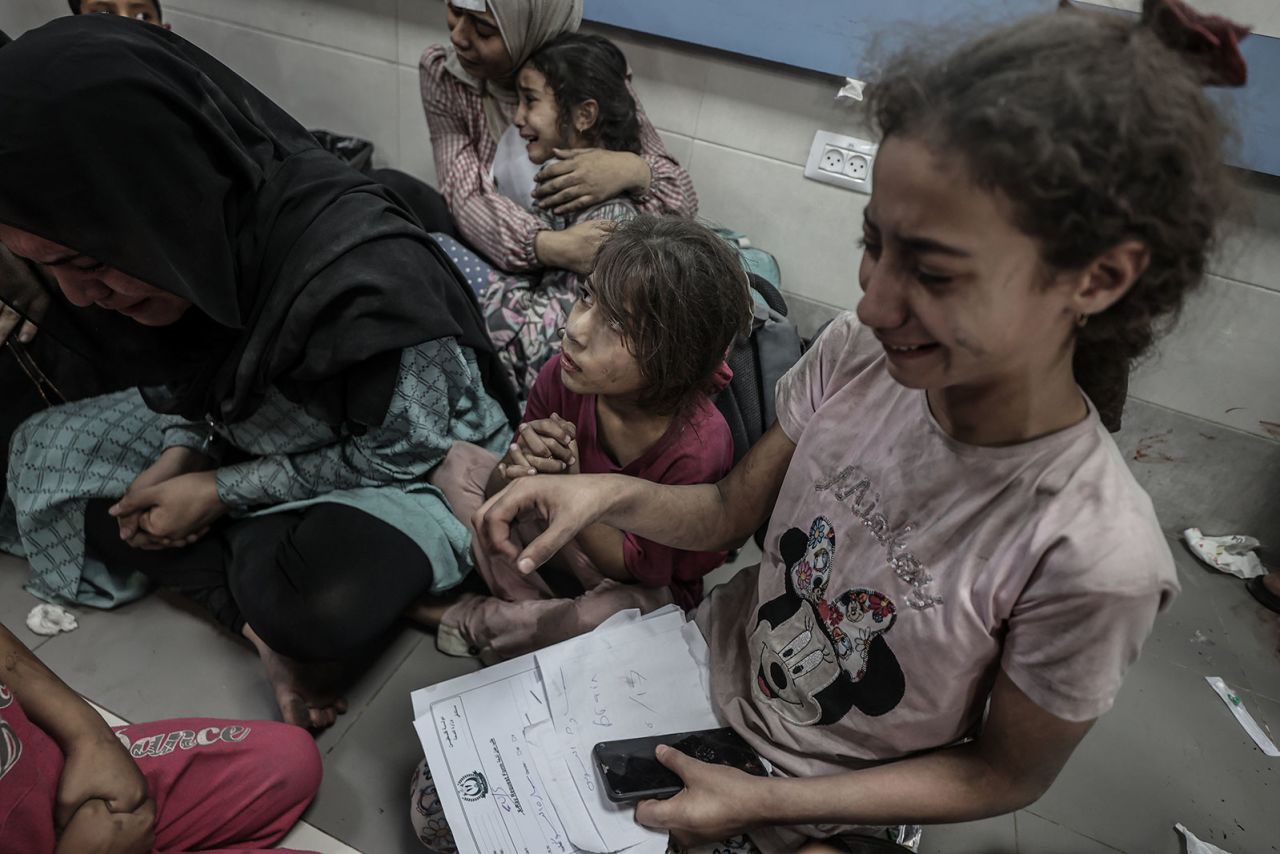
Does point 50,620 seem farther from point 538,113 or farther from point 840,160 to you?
point 840,160

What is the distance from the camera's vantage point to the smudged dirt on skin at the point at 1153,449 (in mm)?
1775

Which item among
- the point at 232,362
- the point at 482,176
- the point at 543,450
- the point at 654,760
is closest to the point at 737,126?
the point at 482,176

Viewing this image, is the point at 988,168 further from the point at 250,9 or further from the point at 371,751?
the point at 250,9

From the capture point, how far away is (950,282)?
519 mm

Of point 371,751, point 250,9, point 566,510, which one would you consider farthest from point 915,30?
point 250,9

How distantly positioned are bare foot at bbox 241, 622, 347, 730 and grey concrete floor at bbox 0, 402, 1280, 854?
0.03m

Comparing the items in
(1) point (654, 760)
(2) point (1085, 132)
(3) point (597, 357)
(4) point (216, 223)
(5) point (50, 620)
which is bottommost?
(5) point (50, 620)

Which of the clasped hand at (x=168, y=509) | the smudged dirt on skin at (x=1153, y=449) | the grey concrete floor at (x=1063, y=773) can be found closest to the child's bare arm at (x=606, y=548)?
the grey concrete floor at (x=1063, y=773)

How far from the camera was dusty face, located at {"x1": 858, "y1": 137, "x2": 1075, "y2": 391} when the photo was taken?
492mm

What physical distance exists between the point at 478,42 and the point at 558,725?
4.49 feet

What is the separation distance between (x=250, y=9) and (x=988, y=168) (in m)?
2.37

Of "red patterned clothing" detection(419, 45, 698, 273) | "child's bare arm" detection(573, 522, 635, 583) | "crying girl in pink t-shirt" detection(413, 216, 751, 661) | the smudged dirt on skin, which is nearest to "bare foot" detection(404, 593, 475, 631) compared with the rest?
"crying girl in pink t-shirt" detection(413, 216, 751, 661)

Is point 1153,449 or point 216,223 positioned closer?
point 216,223

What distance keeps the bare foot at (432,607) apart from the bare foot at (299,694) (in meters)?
0.18
